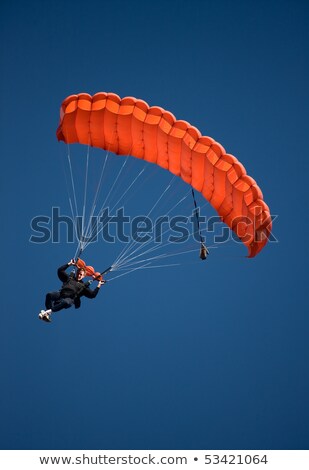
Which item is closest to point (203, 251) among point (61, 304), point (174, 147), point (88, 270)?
point (174, 147)

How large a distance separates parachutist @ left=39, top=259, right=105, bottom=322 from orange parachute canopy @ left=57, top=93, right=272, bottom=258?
109 inches

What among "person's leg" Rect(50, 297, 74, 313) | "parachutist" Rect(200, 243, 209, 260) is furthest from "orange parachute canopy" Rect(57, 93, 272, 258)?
"person's leg" Rect(50, 297, 74, 313)

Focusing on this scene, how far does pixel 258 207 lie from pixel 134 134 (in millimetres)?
3158

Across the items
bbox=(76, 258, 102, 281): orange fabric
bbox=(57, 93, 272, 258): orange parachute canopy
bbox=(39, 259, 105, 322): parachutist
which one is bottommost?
bbox=(39, 259, 105, 322): parachutist

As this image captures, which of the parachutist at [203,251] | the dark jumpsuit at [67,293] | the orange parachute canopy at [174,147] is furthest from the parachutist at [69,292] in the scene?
the orange parachute canopy at [174,147]

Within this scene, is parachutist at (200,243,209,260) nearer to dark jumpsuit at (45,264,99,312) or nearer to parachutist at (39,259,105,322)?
parachutist at (39,259,105,322)

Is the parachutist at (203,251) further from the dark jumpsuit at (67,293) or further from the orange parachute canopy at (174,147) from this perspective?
the dark jumpsuit at (67,293)

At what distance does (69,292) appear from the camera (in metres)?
14.0

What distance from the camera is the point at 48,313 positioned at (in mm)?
13391

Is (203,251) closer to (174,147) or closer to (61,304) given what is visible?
(174,147)

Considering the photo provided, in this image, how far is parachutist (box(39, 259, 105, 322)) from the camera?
13688 mm

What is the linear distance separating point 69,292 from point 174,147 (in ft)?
11.4
